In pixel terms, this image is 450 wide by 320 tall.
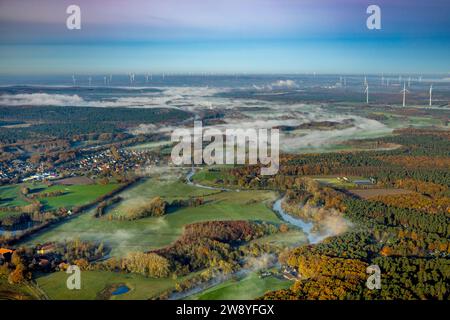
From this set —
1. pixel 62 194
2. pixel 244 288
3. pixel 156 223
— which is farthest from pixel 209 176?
pixel 244 288

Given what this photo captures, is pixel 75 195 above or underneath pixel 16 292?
above

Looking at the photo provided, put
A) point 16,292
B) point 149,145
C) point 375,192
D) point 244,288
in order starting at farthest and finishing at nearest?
point 149,145 < point 375,192 < point 244,288 < point 16,292

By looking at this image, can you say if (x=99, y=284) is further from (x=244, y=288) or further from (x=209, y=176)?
(x=209, y=176)

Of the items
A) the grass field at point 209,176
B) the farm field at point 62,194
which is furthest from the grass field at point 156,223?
the grass field at point 209,176

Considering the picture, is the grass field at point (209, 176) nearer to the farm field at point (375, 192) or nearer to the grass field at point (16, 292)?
the farm field at point (375, 192)

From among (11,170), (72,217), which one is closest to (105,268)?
(72,217)

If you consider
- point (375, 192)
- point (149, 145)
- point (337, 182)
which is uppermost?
point (149, 145)
